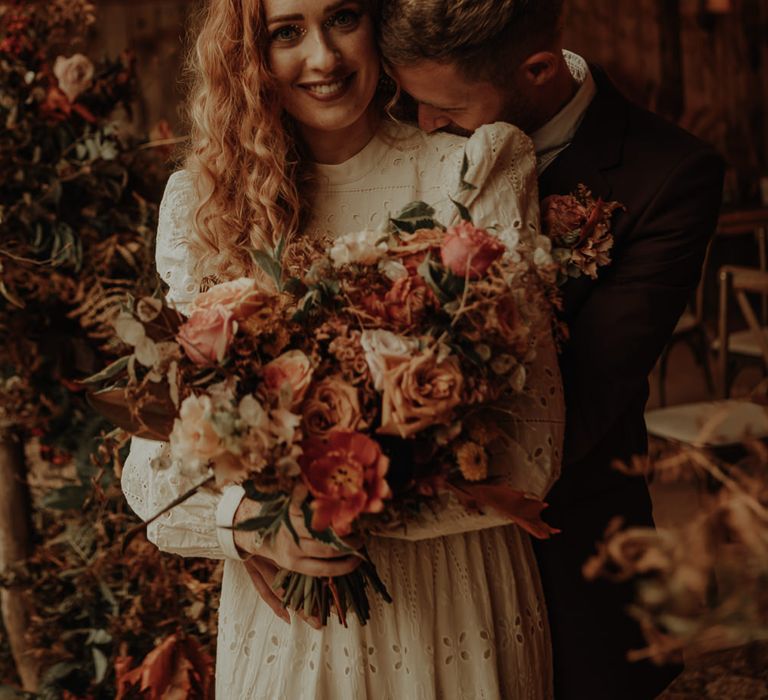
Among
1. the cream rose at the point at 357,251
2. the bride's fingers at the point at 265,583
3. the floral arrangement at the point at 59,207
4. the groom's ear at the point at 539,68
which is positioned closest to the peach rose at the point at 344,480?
the cream rose at the point at 357,251

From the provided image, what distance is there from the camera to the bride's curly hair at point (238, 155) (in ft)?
5.05

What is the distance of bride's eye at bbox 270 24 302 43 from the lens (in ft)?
4.93

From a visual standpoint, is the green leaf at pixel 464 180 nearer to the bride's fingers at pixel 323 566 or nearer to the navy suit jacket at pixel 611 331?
the navy suit jacket at pixel 611 331

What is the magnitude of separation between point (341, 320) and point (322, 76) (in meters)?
0.49

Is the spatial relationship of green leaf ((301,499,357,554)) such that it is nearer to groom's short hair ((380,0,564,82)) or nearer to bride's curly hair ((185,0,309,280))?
bride's curly hair ((185,0,309,280))

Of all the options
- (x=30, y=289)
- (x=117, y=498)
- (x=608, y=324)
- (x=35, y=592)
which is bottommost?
(x=35, y=592)

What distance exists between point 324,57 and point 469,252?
49 centimetres

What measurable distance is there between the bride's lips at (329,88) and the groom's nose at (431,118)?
128 millimetres

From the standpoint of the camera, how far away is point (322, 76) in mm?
1492

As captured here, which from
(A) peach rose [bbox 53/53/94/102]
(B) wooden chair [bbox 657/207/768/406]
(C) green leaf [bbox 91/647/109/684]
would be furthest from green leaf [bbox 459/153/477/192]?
(B) wooden chair [bbox 657/207/768/406]

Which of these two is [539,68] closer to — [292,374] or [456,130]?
[456,130]

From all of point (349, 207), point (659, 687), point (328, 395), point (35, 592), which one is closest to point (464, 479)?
point (328, 395)

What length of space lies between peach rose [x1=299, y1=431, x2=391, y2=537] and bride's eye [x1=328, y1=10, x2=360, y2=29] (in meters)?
0.69

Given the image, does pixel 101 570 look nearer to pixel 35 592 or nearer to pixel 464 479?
pixel 35 592
